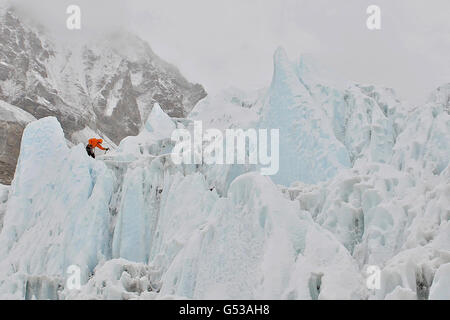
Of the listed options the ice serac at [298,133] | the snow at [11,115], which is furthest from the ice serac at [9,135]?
the ice serac at [298,133]

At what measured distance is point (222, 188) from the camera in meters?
18.7

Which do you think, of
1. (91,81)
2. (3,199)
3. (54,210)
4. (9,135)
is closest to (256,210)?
(54,210)

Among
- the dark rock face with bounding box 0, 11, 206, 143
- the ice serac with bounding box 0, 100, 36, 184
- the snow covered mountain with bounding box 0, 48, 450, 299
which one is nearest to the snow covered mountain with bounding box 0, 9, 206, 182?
the dark rock face with bounding box 0, 11, 206, 143

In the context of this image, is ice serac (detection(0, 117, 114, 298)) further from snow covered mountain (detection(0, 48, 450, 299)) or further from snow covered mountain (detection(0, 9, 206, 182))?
snow covered mountain (detection(0, 9, 206, 182))

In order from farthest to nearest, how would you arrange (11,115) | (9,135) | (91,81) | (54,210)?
(91,81)
(11,115)
(9,135)
(54,210)

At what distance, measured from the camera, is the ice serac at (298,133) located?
70.3 ft

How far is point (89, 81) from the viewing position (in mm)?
140750

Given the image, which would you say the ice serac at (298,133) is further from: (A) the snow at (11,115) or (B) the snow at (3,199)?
(A) the snow at (11,115)

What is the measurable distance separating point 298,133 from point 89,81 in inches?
4966

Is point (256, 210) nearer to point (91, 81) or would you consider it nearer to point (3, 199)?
point (3, 199)

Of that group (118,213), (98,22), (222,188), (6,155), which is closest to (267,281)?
(222,188)

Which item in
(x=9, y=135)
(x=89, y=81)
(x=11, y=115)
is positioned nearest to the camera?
(x=9, y=135)
